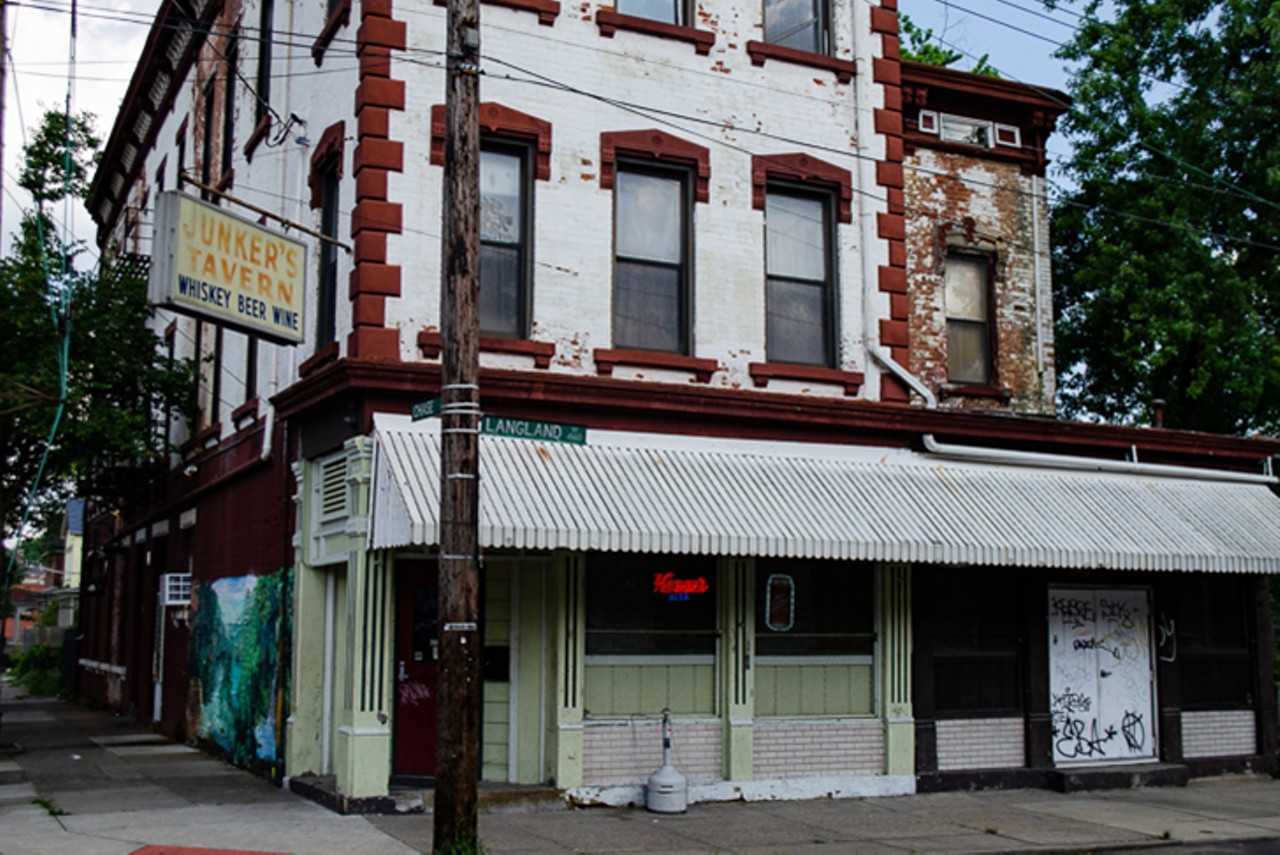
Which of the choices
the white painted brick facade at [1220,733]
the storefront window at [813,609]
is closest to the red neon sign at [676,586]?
the storefront window at [813,609]

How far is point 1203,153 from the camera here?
847 inches

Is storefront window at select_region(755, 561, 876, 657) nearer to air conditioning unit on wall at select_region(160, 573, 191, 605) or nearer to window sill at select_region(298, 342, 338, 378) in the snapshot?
window sill at select_region(298, 342, 338, 378)

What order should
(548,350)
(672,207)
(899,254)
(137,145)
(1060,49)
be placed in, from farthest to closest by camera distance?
1. (137,145)
2. (1060,49)
3. (899,254)
4. (672,207)
5. (548,350)

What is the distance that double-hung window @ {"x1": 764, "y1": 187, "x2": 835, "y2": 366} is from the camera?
15.2 meters

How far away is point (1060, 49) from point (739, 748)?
14482 mm

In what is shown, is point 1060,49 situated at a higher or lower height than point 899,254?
higher

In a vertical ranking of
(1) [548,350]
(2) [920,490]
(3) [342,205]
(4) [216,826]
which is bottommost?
(4) [216,826]

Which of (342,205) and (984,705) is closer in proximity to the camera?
(342,205)

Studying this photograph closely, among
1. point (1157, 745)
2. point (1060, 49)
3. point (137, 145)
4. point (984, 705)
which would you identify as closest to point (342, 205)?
point (984, 705)

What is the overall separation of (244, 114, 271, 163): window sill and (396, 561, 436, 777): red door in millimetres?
6646

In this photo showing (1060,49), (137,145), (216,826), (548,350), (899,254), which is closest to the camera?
(216,826)

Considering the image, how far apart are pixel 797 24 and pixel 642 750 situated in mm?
8744

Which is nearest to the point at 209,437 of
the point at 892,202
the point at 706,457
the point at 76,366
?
the point at 76,366

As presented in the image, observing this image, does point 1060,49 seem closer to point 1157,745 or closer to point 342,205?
point 1157,745
